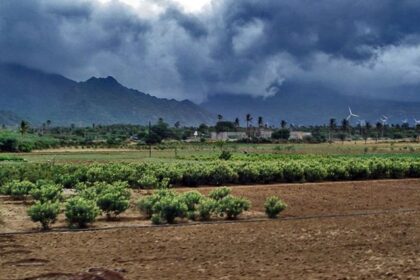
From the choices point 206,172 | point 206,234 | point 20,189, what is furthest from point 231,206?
point 206,172

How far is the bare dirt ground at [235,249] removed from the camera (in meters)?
A: 11.7

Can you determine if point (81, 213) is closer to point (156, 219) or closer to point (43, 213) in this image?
point (43, 213)

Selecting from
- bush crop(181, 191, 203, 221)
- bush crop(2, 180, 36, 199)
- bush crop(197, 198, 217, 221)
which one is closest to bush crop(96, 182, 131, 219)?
bush crop(181, 191, 203, 221)

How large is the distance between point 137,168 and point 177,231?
1993 cm

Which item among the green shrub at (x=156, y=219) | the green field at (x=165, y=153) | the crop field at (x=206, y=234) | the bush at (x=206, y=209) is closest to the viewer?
the crop field at (x=206, y=234)

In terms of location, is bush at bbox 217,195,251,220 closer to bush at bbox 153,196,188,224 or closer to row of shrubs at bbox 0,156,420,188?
bush at bbox 153,196,188,224

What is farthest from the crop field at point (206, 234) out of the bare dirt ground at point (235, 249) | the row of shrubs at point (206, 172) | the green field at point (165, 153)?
the green field at point (165, 153)

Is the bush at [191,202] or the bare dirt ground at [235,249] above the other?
the bush at [191,202]

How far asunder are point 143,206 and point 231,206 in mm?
3160

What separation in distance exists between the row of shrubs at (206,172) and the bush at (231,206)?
12.0 m

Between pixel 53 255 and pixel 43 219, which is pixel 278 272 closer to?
pixel 53 255

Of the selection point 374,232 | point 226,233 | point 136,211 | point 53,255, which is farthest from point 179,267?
point 136,211

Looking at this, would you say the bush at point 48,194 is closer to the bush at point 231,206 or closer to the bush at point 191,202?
the bush at point 191,202

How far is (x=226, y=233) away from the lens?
1722 centimetres
